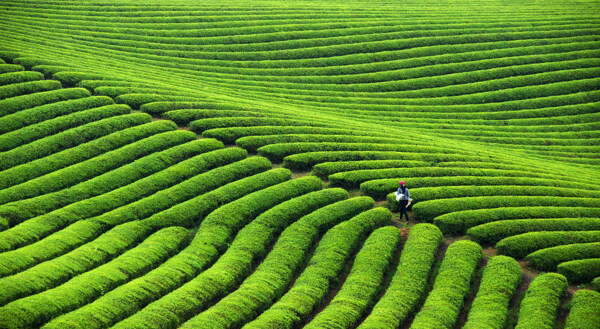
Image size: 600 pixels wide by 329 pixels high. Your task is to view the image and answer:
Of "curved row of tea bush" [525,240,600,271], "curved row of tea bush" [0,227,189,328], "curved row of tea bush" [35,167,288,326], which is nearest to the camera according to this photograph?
"curved row of tea bush" [0,227,189,328]

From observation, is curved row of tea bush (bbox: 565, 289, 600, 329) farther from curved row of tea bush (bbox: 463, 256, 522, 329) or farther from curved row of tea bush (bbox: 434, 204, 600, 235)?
curved row of tea bush (bbox: 434, 204, 600, 235)

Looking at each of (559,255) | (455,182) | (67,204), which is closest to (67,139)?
(67,204)

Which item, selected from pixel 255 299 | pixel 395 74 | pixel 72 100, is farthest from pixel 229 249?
pixel 395 74

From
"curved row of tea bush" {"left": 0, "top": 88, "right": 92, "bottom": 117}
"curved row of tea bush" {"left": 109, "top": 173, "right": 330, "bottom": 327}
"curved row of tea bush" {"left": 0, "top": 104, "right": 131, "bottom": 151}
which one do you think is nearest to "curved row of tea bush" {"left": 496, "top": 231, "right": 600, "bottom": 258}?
"curved row of tea bush" {"left": 109, "top": 173, "right": 330, "bottom": 327}

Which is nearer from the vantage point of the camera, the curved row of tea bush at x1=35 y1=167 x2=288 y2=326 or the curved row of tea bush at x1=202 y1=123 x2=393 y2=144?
the curved row of tea bush at x1=35 y1=167 x2=288 y2=326

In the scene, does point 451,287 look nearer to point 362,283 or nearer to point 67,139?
point 362,283

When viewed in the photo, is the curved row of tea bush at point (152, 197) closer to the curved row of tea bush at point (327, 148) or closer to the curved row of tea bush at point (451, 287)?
the curved row of tea bush at point (327, 148)
